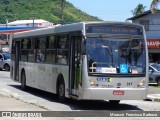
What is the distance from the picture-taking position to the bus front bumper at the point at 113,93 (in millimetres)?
15156

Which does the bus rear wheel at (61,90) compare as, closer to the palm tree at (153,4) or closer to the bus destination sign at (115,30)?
the bus destination sign at (115,30)

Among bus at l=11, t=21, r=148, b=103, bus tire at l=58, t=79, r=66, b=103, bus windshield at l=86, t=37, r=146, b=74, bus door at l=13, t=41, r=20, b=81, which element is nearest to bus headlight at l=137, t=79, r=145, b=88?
bus at l=11, t=21, r=148, b=103

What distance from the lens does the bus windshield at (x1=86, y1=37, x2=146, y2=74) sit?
15359mm

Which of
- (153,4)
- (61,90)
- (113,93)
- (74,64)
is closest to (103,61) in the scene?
(113,93)

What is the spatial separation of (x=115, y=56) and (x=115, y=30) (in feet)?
3.10

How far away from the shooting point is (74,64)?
1641 cm

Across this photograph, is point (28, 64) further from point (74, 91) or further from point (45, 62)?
point (74, 91)

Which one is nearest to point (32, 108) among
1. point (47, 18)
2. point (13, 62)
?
point (13, 62)

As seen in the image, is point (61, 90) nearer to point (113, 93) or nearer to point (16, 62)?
point (113, 93)

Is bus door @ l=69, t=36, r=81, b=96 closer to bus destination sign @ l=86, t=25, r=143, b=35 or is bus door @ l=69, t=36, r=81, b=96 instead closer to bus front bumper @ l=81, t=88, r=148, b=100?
bus destination sign @ l=86, t=25, r=143, b=35

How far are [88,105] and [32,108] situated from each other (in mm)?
2630

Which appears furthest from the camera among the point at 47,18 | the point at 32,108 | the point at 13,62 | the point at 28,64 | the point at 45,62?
the point at 47,18

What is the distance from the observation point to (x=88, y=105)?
17.4 meters

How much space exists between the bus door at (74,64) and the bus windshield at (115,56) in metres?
0.69
